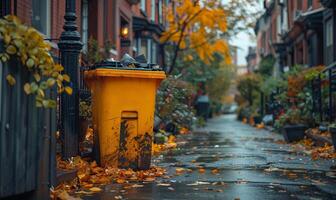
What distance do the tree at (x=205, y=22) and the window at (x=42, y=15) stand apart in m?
11.4

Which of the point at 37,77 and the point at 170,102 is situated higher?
the point at 37,77

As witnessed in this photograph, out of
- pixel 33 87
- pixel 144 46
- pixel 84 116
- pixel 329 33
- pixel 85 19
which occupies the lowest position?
pixel 84 116

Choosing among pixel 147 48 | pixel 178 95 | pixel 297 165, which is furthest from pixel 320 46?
pixel 297 165

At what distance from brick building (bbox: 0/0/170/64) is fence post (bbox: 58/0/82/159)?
0.35 metres

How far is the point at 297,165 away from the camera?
8.34m

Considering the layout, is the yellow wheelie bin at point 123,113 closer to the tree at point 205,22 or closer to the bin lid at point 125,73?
the bin lid at point 125,73

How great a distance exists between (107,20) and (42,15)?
587 cm

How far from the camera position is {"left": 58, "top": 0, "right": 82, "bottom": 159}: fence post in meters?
6.77

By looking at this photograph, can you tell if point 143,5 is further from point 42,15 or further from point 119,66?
point 119,66

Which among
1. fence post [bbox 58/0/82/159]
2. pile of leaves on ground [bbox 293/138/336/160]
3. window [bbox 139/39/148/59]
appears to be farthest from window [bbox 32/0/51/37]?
window [bbox 139/39/148/59]

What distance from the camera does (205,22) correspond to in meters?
23.5

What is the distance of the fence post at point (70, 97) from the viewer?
677cm

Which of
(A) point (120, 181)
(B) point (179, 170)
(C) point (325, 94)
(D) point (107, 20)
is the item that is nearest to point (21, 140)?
(A) point (120, 181)

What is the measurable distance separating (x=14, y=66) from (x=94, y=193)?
1870mm
